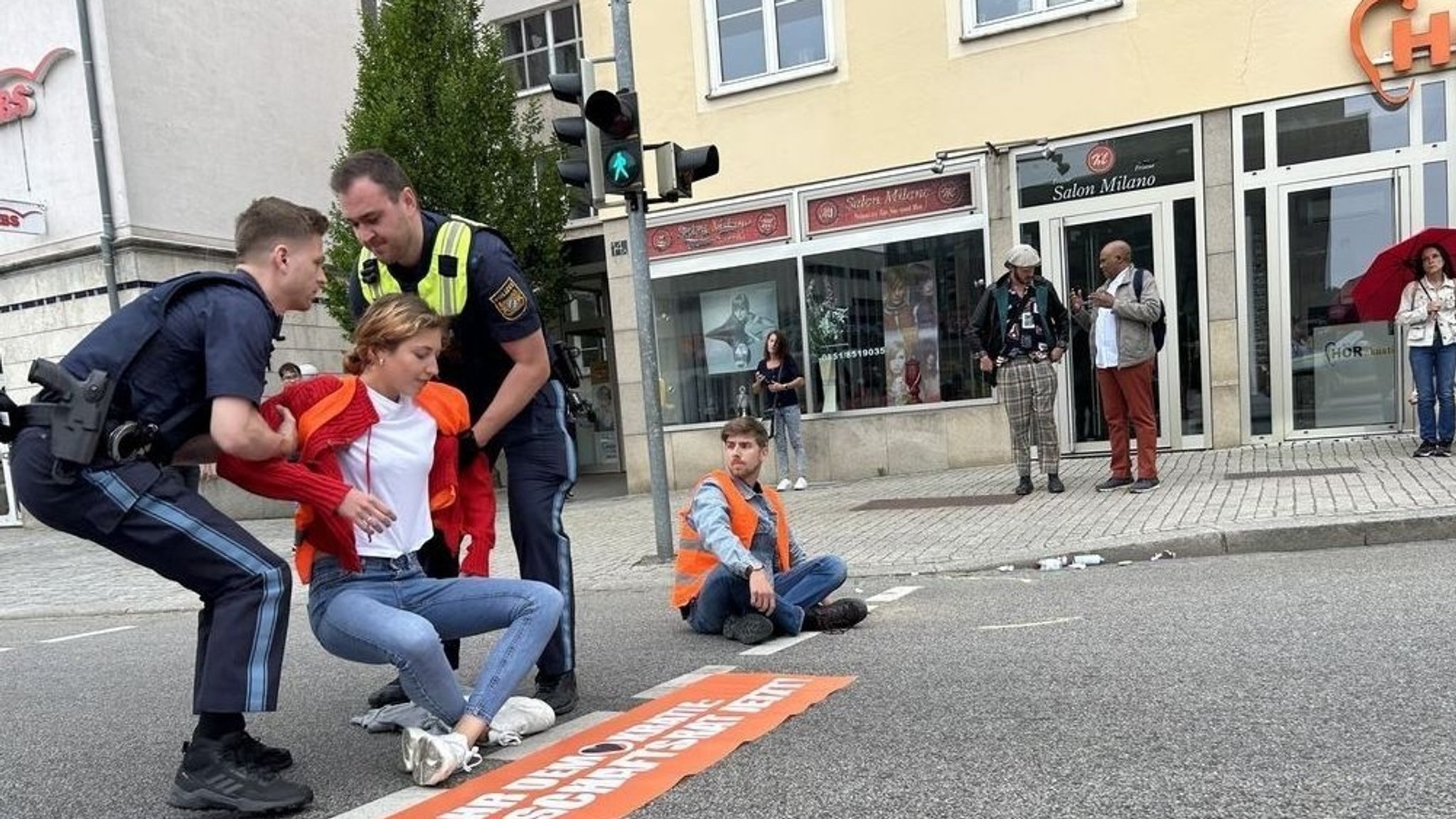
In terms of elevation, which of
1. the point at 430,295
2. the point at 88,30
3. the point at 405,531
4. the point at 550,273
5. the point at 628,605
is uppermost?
the point at 88,30

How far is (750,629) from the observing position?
4.46m

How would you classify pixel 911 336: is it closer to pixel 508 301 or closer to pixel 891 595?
pixel 891 595

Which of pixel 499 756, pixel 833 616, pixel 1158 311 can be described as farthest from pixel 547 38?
pixel 499 756

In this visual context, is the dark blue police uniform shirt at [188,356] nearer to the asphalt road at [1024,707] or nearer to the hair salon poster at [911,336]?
the asphalt road at [1024,707]

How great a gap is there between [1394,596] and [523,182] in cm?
1109

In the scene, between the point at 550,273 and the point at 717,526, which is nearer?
the point at 717,526

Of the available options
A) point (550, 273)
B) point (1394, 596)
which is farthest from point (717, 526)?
point (550, 273)

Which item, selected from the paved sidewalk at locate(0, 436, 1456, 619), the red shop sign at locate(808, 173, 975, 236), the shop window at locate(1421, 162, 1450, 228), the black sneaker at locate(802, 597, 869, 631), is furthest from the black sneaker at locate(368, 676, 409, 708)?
the shop window at locate(1421, 162, 1450, 228)

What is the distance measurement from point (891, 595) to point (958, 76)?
7.26 m

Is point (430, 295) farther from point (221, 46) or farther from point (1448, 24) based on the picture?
point (221, 46)

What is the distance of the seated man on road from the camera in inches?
171

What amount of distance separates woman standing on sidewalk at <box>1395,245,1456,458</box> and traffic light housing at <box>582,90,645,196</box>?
6.45 meters

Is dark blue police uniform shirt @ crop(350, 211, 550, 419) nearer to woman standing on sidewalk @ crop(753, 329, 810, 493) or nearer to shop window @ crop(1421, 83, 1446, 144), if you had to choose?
woman standing on sidewalk @ crop(753, 329, 810, 493)

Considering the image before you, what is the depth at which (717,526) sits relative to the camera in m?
4.27
